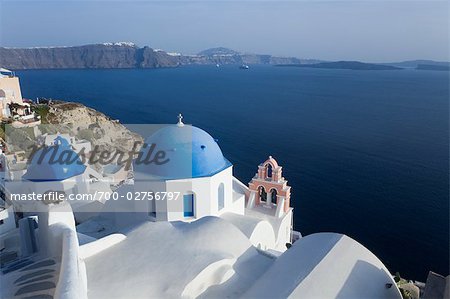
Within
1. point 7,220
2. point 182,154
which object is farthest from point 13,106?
point 182,154

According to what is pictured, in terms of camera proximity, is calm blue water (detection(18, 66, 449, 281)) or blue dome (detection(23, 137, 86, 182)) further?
calm blue water (detection(18, 66, 449, 281))

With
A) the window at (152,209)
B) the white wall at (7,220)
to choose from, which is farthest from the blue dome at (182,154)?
the white wall at (7,220)

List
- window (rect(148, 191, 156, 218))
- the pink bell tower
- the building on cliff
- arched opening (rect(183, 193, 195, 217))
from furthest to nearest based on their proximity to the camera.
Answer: the building on cliff
the pink bell tower
window (rect(148, 191, 156, 218))
arched opening (rect(183, 193, 195, 217))

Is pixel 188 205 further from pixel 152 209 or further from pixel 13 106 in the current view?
pixel 13 106

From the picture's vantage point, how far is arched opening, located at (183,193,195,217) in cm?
1269

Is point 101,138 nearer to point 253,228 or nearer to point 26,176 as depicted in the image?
point 26,176

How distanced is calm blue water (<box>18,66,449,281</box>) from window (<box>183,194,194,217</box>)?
56.4ft

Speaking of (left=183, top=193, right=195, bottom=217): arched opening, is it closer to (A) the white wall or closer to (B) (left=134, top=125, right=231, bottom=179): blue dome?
(B) (left=134, top=125, right=231, bottom=179): blue dome

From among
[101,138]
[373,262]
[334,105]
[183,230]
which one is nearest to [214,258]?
[183,230]

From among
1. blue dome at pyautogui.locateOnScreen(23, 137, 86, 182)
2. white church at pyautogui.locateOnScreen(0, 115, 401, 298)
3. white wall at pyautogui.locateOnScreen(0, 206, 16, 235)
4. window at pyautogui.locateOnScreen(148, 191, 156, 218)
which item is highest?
blue dome at pyautogui.locateOnScreen(23, 137, 86, 182)

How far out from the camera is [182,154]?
12391mm

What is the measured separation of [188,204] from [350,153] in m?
35.3

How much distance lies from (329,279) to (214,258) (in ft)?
8.82

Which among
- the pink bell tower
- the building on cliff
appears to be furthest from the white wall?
the building on cliff
